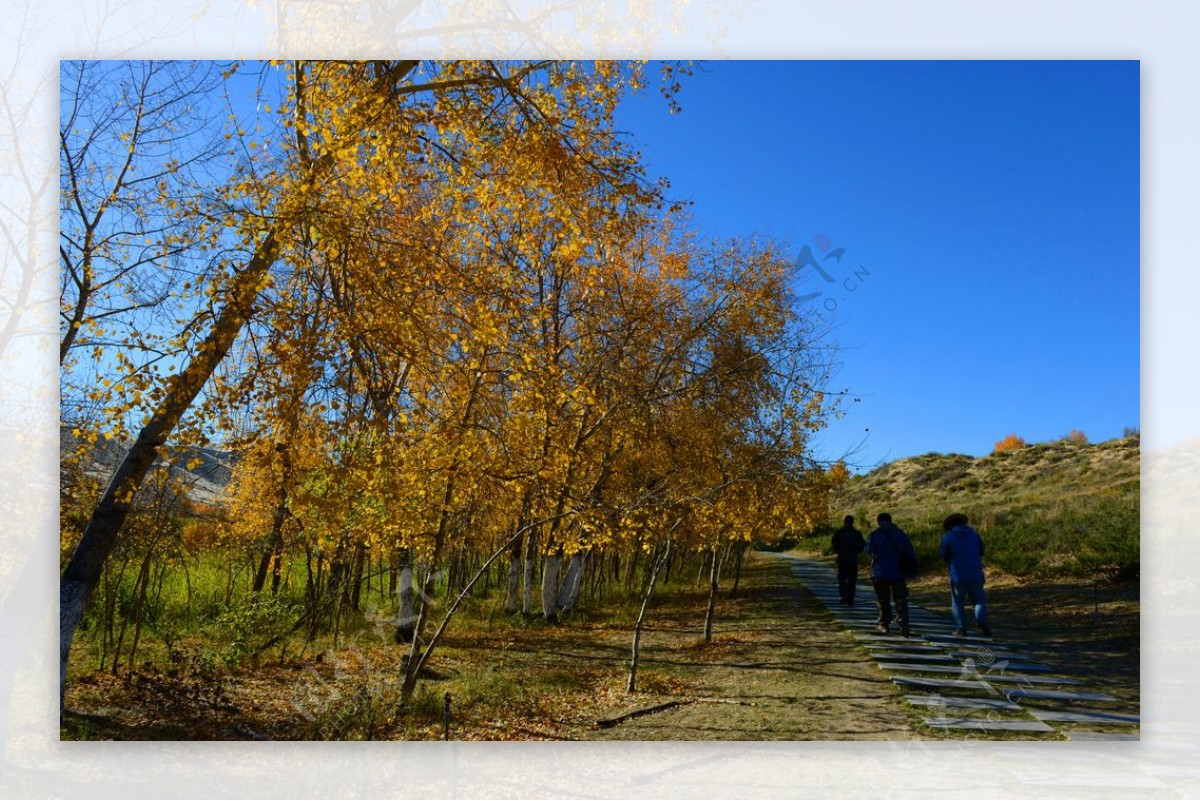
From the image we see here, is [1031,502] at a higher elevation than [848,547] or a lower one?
higher

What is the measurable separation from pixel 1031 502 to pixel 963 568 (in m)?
0.49

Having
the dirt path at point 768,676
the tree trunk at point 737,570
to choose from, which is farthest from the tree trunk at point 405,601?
the tree trunk at point 737,570

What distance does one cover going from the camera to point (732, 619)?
16.6 feet

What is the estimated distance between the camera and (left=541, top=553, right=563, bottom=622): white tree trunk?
5.14 metres

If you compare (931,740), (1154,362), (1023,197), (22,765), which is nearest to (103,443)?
(22,765)

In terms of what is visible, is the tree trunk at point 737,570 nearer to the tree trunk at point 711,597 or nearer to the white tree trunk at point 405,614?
the tree trunk at point 711,597

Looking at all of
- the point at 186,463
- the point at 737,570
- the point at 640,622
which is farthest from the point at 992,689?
the point at 186,463

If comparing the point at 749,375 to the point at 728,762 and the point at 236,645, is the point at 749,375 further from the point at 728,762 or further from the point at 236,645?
the point at 236,645

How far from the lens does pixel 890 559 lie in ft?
15.7

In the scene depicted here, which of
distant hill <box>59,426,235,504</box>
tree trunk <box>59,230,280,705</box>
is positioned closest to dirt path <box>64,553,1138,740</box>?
tree trunk <box>59,230,280,705</box>

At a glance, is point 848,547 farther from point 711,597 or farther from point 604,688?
point 604,688

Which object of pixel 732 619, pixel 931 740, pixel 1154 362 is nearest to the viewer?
pixel 931 740

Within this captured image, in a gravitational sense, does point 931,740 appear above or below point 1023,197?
below

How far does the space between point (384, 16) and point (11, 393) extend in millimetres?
2761
